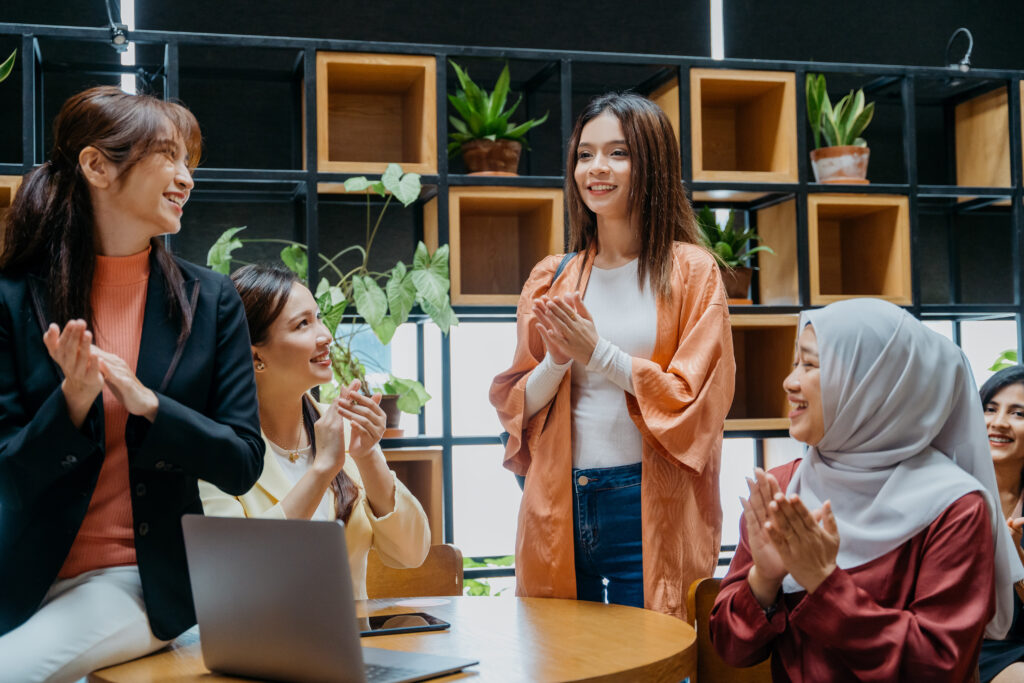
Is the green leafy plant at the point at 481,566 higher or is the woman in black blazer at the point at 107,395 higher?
the woman in black blazer at the point at 107,395

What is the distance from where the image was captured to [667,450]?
208 cm

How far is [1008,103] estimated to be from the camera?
406 centimetres

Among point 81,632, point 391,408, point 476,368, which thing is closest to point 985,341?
point 476,368

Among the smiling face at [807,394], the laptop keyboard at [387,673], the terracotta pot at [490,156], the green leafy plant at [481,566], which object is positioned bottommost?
the green leafy plant at [481,566]

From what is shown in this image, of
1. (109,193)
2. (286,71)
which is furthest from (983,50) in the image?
(109,193)

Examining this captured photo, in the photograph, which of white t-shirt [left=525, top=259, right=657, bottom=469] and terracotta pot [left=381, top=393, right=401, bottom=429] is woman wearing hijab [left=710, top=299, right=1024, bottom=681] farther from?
terracotta pot [left=381, top=393, right=401, bottom=429]

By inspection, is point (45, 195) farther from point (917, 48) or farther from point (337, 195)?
point (917, 48)

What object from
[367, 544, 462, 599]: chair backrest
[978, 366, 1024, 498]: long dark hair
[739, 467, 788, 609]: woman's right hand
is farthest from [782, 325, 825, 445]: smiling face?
[978, 366, 1024, 498]: long dark hair

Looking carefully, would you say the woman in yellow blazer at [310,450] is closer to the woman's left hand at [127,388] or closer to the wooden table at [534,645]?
the wooden table at [534,645]

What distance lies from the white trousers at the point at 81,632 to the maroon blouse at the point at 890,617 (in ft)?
2.89

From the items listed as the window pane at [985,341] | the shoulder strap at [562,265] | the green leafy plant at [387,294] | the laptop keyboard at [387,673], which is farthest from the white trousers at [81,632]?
the window pane at [985,341]

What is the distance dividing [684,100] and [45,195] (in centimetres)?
261

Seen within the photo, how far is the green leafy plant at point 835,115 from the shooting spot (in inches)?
152

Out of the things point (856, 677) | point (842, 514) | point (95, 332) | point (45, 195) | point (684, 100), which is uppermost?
point (684, 100)
